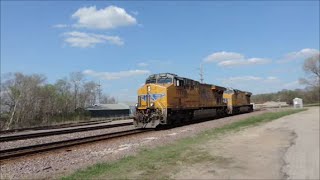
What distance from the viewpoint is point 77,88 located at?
93.1 metres

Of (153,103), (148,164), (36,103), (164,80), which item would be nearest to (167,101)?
(153,103)

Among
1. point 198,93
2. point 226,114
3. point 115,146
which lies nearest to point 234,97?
point 226,114

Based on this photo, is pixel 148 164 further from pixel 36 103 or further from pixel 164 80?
pixel 36 103

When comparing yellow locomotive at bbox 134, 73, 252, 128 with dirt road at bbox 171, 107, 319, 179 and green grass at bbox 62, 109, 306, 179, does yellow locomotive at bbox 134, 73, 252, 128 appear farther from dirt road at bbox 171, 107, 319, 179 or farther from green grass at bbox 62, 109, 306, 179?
green grass at bbox 62, 109, 306, 179

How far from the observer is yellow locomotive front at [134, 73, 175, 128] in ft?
79.8

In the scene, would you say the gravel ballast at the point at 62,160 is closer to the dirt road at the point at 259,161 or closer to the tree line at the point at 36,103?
the dirt road at the point at 259,161

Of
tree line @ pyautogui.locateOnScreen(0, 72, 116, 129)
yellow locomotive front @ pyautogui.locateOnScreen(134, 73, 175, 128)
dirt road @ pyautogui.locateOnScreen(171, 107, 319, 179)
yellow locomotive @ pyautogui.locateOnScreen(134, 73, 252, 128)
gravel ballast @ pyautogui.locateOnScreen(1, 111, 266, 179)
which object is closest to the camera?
dirt road @ pyautogui.locateOnScreen(171, 107, 319, 179)

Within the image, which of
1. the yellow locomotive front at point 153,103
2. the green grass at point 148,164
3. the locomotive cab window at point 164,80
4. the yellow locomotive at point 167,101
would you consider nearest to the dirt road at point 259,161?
the green grass at point 148,164

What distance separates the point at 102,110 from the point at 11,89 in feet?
61.7

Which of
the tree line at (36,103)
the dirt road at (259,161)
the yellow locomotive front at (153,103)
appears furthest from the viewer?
the tree line at (36,103)

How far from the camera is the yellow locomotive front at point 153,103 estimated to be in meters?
24.3

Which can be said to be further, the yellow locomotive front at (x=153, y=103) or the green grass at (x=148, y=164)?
the yellow locomotive front at (x=153, y=103)

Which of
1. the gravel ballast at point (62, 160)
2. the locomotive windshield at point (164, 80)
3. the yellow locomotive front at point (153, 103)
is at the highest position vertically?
the locomotive windshield at point (164, 80)

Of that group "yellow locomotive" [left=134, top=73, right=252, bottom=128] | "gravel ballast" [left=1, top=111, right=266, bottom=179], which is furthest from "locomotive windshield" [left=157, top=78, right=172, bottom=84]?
"gravel ballast" [left=1, top=111, right=266, bottom=179]
